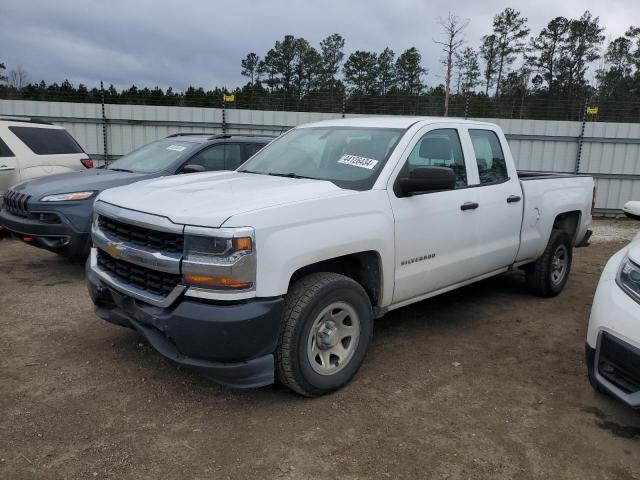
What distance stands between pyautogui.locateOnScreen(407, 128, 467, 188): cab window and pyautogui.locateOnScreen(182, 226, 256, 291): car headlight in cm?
166

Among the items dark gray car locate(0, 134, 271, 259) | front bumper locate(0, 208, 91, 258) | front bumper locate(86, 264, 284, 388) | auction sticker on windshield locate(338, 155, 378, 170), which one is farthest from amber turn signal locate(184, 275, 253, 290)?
front bumper locate(0, 208, 91, 258)

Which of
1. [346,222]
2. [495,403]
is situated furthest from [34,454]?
[495,403]

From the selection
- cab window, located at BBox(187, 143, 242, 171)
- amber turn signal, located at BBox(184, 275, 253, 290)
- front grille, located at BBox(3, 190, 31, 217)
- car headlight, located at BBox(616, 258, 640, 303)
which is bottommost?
front grille, located at BBox(3, 190, 31, 217)

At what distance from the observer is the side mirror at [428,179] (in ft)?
11.6

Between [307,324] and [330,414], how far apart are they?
0.60m

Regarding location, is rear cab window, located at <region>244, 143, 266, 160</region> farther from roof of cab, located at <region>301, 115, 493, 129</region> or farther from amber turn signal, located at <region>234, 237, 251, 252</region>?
amber turn signal, located at <region>234, 237, 251, 252</region>

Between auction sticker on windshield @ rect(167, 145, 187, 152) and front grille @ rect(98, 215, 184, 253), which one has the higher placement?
auction sticker on windshield @ rect(167, 145, 187, 152)

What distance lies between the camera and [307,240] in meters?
3.06

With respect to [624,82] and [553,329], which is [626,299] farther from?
[624,82]

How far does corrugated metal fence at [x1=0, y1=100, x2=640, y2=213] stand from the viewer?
12.3 m

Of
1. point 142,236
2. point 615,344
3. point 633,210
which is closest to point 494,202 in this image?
point 633,210

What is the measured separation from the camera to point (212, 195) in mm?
3246

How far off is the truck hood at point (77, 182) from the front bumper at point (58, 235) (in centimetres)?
33

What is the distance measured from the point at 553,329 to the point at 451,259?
4.80 ft
